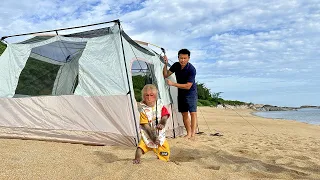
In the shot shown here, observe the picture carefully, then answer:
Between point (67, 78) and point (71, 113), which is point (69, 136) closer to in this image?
point (71, 113)

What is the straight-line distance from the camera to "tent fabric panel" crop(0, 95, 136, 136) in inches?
206

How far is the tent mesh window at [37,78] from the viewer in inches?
240

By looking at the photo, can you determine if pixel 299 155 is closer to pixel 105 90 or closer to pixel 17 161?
pixel 105 90

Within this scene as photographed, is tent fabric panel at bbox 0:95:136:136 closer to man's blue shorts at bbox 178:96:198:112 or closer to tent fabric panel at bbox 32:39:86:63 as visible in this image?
man's blue shorts at bbox 178:96:198:112

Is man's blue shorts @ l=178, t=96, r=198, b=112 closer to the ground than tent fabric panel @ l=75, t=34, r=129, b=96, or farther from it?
closer to the ground

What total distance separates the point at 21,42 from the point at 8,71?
0.70 m

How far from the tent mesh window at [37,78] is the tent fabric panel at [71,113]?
42 centimetres

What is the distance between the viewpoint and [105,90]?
540 centimetres

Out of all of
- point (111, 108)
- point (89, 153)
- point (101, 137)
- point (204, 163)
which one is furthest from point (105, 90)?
point (204, 163)

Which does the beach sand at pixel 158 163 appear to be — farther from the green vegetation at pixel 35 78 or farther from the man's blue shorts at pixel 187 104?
the green vegetation at pixel 35 78

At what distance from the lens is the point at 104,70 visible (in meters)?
5.53

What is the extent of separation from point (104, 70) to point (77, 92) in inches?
22.2

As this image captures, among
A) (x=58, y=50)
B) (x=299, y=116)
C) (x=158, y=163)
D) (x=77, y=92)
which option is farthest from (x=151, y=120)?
(x=299, y=116)

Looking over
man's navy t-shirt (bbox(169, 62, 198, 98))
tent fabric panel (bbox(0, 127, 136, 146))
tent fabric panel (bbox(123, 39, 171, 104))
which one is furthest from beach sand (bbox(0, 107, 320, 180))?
tent fabric panel (bbox(123, 39, 171, 104))
